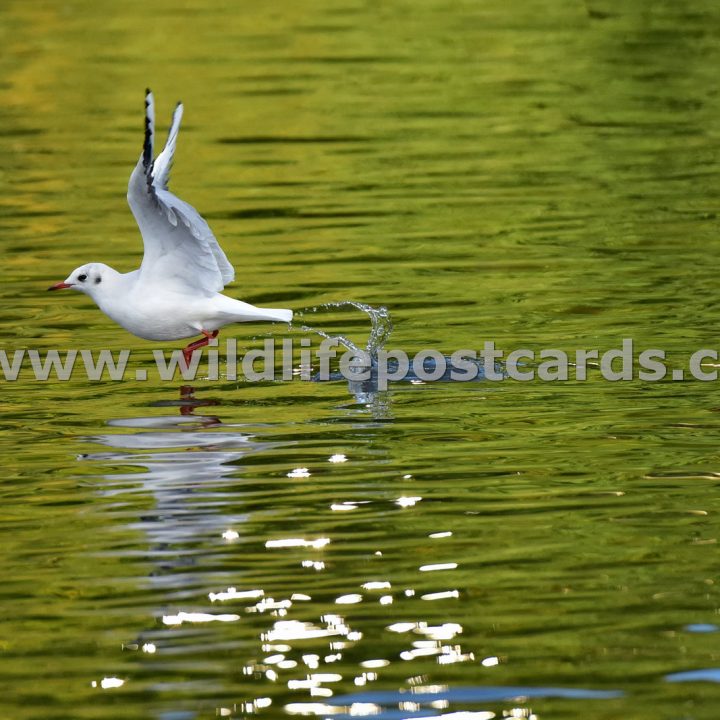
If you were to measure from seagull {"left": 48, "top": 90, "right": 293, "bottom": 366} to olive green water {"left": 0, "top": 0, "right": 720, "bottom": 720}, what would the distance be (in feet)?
1.62

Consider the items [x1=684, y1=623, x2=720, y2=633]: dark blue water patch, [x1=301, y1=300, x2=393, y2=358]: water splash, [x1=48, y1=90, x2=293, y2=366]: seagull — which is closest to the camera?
[x1=684, y1=623, x2=720, y2=633]: dark blue water patch

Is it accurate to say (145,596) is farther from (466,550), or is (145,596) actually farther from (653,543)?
(653,543)

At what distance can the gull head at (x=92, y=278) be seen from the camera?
42.0 ft

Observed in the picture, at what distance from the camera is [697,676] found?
7.25m

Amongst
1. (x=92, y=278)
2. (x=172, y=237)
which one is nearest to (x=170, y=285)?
(x=172, y=237)

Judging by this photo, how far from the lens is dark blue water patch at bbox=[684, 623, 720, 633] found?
7695 millimetres

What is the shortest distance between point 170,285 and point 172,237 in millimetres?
431

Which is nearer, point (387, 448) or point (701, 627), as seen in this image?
point (701, 627)

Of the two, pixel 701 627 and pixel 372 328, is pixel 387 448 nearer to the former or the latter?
pixel 372 328

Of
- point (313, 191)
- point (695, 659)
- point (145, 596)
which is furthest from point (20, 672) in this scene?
point (313, 191)

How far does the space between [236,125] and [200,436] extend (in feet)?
46.2

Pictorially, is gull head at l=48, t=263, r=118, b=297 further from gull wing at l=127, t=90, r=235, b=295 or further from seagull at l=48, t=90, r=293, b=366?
gull wing at l=127, t=90, r=235, b=295

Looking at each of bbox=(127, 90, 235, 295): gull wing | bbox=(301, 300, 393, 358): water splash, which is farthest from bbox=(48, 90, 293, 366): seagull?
bbox=(301, 300, 393, 358): water splash

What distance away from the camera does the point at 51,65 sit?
30.5 m
